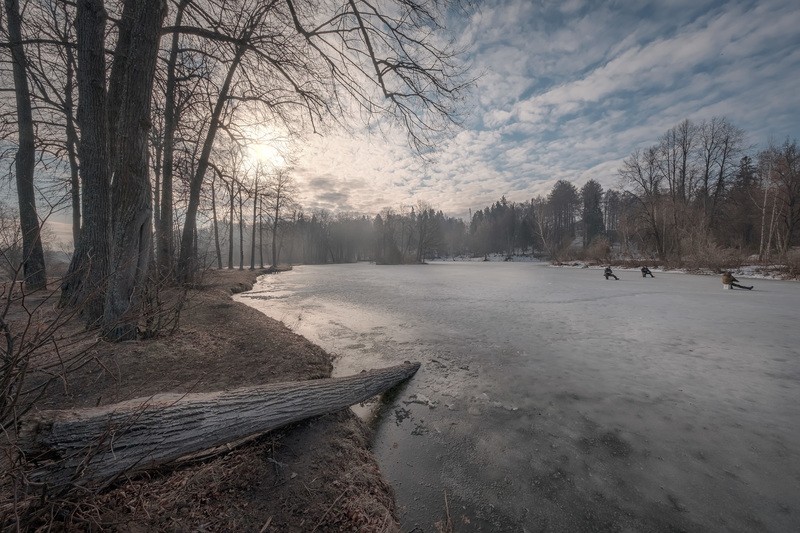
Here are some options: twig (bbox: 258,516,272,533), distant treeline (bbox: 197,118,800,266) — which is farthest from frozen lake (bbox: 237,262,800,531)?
distant treeline (bbox: 197,118,800,266)

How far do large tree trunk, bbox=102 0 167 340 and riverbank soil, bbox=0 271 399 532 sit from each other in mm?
1062

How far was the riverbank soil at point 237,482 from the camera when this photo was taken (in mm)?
1704

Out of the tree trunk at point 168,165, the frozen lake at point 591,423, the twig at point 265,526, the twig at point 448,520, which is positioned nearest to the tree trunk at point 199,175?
the tree trunk at point 168,165

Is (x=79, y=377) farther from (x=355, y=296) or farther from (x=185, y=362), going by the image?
(x=355, y=296)

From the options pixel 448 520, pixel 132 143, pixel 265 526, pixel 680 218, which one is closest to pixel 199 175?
pixel 132 143

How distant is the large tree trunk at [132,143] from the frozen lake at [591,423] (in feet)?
10.7

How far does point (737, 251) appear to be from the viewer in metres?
21.2

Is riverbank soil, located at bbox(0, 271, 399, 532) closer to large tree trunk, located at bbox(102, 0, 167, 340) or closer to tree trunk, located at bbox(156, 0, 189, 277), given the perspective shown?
large tree trunk, located at bbox(102, 0, 167, 340)

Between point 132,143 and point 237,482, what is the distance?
179 inches

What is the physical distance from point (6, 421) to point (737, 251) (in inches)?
1267

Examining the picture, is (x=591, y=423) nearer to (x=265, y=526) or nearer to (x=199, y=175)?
(x=265, y=526)

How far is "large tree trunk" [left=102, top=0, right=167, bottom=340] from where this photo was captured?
4160mm

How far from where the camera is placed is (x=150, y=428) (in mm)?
1940

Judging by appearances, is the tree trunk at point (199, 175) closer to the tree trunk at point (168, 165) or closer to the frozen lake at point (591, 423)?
the tree trunk at point (168, 165)
